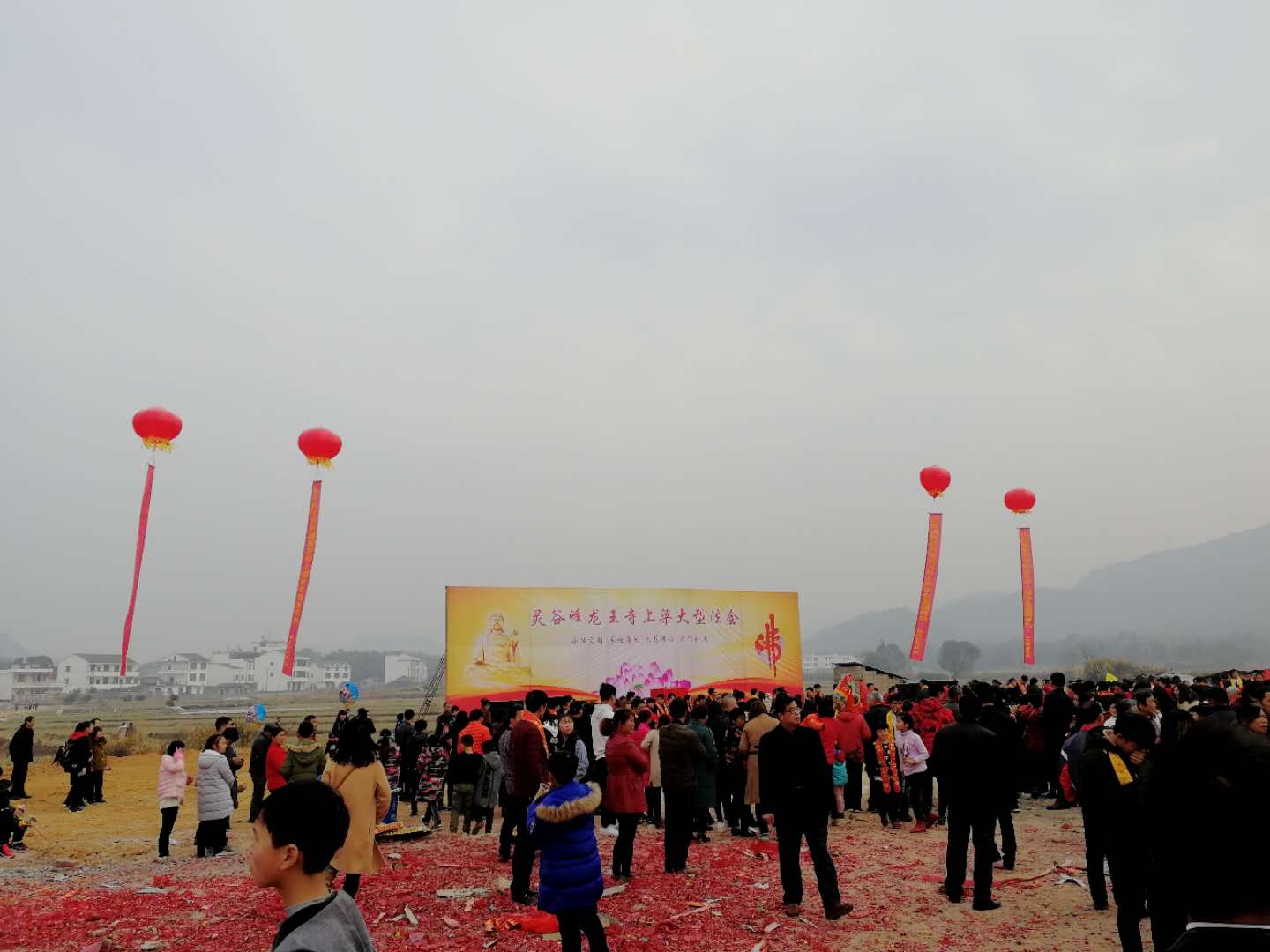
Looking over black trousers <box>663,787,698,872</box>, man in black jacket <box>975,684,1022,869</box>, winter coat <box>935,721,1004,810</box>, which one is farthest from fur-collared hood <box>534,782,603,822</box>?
man in black jacket <box>975,684,1022,869</box>

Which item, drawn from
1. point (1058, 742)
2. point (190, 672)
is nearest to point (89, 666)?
point (190, 672)

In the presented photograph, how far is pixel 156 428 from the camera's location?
628 inches

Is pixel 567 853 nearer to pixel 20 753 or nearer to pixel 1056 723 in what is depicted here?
pixel 1056 723

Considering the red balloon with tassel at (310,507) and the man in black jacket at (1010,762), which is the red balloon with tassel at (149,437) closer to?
the red balloon with tassel at (310,507)

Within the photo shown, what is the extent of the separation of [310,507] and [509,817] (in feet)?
41.8

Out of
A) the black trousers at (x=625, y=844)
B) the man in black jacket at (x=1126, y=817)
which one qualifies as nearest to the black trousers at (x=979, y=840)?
the man in black jacket at (x=1126, y=817)

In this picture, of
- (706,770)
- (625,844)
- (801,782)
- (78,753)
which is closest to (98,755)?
(78,753)

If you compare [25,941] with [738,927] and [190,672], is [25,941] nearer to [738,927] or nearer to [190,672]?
[738,927]

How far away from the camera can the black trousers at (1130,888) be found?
564 cm

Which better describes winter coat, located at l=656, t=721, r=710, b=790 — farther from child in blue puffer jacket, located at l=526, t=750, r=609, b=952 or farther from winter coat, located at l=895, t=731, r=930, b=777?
child in blue puffer jacket, located at l=526, t=750, r=609, b=952

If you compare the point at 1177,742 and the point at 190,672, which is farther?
the point at 190,672

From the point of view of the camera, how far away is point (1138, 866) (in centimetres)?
566

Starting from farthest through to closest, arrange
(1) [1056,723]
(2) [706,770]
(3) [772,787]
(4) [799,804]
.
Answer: (1) [1056,723], (2) [706,770], (3) [772,787], (4) [799,804]

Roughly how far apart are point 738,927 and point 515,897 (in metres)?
2.30
